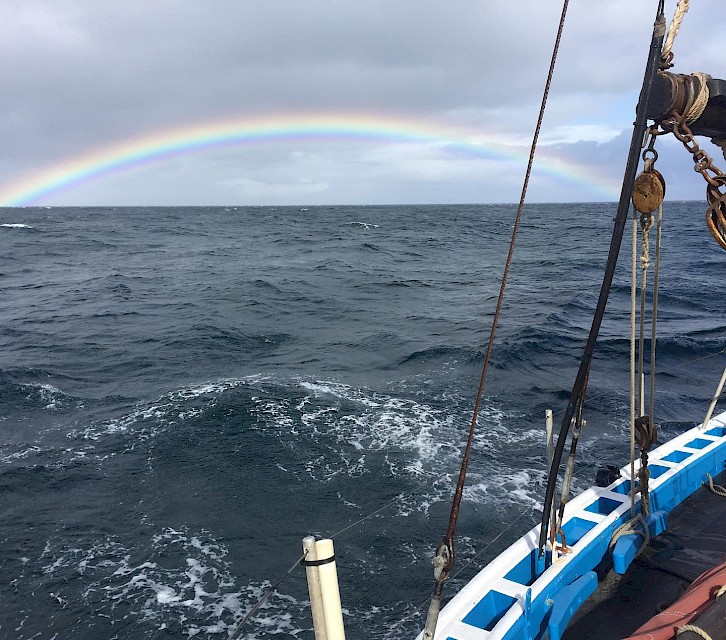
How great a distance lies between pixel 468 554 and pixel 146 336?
18129 mm

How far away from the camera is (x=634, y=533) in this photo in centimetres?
560

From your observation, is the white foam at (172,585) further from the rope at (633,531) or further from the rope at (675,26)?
the rope at (675,26)

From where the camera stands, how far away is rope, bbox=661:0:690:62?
141 inches

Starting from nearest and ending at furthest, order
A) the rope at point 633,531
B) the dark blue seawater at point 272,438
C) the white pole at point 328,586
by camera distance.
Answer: the white pole at point 328,586
the rope at point 633,531
the dark blue seawater at point 272,438

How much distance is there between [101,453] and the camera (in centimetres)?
1192

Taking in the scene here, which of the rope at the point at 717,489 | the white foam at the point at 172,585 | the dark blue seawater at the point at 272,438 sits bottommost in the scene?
the white foam at the point at 172,585

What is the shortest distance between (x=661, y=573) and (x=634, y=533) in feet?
1.51

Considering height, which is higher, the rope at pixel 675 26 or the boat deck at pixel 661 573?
the rope at pixel 675 26

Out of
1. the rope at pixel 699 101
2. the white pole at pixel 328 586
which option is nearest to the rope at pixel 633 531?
the rope at pixel 699 101

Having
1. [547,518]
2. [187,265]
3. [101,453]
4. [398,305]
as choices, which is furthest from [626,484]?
[187,265]

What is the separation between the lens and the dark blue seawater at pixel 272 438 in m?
8.10

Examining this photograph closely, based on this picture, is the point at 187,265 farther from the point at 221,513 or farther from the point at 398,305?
the point at 221,513

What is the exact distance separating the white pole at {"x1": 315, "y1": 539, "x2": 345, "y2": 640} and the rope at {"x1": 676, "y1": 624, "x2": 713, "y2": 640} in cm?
199

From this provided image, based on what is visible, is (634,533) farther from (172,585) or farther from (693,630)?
(172,585)
